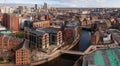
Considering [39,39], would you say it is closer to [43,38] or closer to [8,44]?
[43,38]

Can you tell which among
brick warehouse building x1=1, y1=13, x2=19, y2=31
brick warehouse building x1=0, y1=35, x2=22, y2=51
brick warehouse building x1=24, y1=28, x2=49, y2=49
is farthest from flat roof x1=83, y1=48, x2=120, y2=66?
brick warehouse building x1=1, y1=13, x2=19, y2=31

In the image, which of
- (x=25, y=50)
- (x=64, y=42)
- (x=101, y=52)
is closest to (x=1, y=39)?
(x=25, y=50)

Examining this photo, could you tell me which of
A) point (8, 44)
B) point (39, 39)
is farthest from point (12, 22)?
point (8, 44)

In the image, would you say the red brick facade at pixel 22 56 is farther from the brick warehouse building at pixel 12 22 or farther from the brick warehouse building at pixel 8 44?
the brick warehouse building at pixel 12 22

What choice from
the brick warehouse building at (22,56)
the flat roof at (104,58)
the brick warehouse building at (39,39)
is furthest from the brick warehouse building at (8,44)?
the flat roof at (104,58)

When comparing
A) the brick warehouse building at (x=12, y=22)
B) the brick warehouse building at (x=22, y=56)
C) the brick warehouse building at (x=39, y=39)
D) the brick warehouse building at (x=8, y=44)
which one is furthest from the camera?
the brick warehouse building at (x=12, y=22)

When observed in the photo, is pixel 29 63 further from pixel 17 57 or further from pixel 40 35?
pixel 40 35

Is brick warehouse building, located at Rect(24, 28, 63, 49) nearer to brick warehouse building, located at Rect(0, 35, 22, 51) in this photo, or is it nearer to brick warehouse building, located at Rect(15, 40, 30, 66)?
brick warehouse building, located at Rect(0, 35, 22, 51)

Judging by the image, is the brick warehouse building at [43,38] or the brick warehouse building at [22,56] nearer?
the brick warehouse building at [22,56]

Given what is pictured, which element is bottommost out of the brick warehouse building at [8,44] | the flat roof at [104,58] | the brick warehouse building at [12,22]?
the flat roof at [104,58]

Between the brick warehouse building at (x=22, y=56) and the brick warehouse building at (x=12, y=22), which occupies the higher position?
the brick warehouse building at (x=12, y=22)
